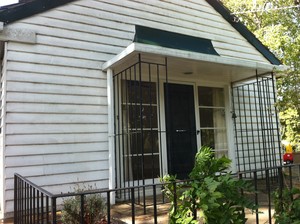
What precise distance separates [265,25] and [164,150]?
1004 centimetres

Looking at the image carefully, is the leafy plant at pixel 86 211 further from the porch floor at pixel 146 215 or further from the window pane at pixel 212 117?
the window pane at pixel 212 117

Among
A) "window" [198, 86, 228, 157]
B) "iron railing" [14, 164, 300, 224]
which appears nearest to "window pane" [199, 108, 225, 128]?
"window" [198, 86, 228, 157]

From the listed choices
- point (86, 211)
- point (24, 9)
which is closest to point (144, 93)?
point (24, 9)

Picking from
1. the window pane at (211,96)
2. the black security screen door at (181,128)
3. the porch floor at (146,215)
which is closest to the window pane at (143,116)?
the black security screen door at (181,128)

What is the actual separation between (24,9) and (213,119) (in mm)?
4329

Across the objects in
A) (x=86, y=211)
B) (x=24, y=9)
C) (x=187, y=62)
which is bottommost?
(x=86, y=211)

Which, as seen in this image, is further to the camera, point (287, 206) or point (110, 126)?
point (110, 126)

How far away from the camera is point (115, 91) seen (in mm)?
5180

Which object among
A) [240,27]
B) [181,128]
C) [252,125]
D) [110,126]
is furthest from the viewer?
[240,27]

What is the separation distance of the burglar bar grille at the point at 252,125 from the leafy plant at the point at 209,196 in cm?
446

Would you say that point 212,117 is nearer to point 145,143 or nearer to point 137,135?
point 145,143

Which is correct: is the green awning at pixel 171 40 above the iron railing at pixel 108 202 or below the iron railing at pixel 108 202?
above

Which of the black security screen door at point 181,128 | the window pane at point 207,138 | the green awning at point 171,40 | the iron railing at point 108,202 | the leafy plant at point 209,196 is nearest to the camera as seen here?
the iron railing at point 108,202

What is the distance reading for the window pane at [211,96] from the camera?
650 centimetres
